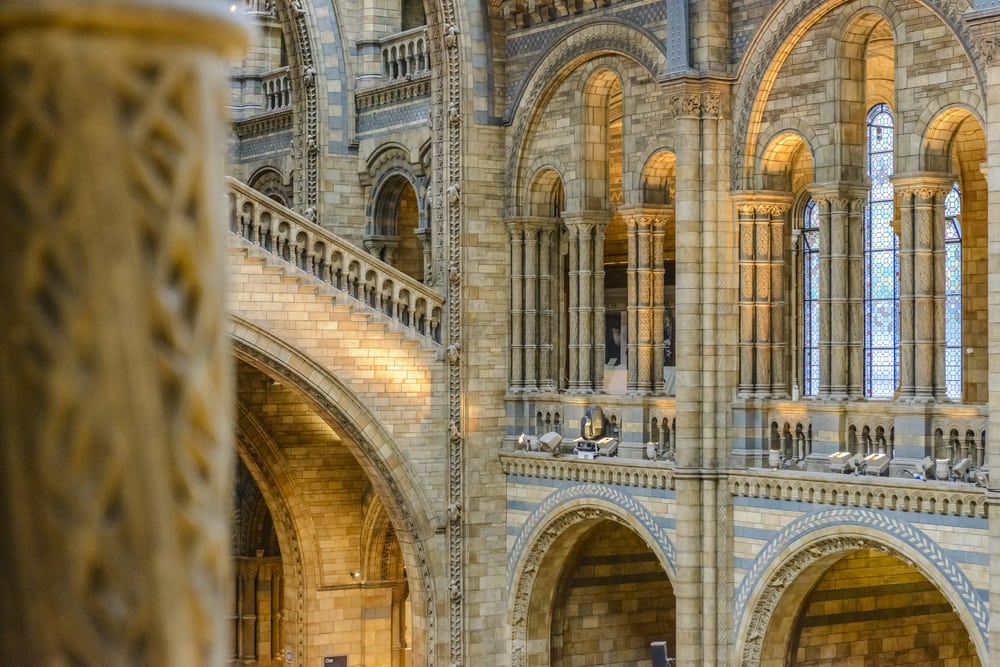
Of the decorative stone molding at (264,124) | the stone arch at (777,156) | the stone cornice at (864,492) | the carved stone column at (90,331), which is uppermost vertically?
the decorative stone molding at (264,124)

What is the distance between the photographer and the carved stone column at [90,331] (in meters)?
1.96

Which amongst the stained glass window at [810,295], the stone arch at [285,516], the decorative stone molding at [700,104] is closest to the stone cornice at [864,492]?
the decorative stone molding at [700,104]

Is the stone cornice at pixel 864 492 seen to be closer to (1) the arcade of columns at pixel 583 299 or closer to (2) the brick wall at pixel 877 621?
(2) the brick wall at pixel 877 621

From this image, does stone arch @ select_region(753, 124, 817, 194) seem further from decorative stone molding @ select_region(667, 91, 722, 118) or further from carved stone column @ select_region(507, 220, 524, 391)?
carved stone column @ select_region(507, 220, 524, 391)

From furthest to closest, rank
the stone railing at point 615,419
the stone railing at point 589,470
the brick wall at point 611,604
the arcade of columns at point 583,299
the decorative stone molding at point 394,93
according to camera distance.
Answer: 1. the decorative stone molding at point 394,93
2. the brick wall at point 611,604
3. the arcade of columns at point 583,299
4. the stone railing at point 615,419
5. the stone railing at point 589,470

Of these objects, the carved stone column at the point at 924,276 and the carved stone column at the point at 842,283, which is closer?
the carved stone column at the point at 924,276

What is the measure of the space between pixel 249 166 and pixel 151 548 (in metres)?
26.5

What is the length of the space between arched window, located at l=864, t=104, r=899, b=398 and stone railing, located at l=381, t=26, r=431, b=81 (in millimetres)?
6429

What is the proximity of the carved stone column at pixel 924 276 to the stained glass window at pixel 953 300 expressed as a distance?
339 centimetres

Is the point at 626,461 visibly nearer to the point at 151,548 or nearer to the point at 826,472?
the point at 826,472

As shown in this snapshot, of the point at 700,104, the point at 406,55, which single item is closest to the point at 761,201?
the point at 700,104

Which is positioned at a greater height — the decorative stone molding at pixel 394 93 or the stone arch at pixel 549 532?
the decorative stone molding at pixel 394 93

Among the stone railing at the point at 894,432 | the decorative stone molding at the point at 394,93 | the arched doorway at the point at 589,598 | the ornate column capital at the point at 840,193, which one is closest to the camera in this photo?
the stone railing at the point at 894,432

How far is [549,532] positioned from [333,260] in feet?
14.2
